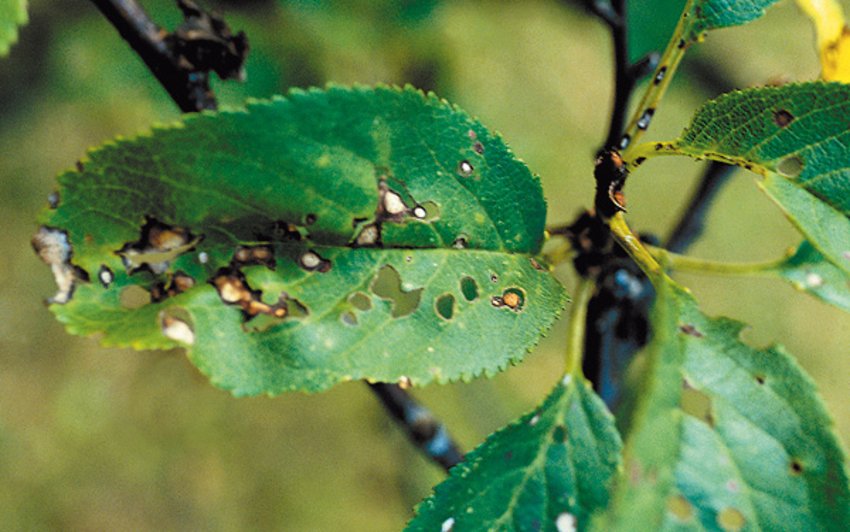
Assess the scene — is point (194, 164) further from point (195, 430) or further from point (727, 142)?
point (195, 430)

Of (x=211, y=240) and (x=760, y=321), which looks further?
(x=760, y=321)

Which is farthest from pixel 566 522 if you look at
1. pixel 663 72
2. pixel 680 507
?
pixel 663 72

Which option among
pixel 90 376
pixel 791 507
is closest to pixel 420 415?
pixel 791 507

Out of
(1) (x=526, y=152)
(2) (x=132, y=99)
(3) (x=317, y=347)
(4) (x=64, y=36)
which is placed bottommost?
(1) (x=526, y=152)

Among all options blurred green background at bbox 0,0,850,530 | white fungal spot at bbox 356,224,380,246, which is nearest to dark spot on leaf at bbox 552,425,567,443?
white fungal spot at bbox 356,224,380,246

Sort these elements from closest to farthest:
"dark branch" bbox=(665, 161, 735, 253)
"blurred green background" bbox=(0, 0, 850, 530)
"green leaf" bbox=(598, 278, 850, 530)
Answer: "green leaf" bbox=(598, 278, 850, 530) < "dark branch" bbox=(665, 161, 735, 253) < "blurred green background" bbox=(0, 0, 850, 530)

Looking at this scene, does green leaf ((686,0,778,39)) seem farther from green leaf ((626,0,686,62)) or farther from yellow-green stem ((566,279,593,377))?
green leaf ((626,0,686,62))
